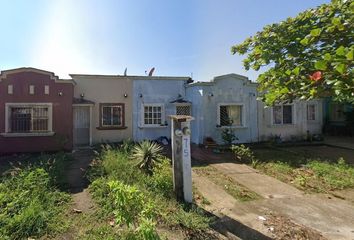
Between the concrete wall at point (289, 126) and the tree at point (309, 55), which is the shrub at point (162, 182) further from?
the concrete wall at point (289, 126)

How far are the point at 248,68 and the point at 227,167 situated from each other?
24.6 feet

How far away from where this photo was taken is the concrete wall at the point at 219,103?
15.7m

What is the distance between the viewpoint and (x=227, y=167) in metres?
10.5

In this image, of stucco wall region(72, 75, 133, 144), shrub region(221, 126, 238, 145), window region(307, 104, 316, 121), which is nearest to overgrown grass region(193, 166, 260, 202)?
shrub region(221, 126, 238, 145)

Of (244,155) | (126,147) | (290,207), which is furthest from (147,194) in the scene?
(244,155)

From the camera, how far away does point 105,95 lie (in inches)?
626

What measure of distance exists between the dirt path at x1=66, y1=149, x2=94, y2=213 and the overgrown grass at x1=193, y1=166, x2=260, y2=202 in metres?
3.52

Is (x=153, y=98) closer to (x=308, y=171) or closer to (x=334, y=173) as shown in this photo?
(x=308, y=171)

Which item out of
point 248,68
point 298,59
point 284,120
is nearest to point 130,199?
point 248,68

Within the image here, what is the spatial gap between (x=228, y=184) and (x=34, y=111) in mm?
10578

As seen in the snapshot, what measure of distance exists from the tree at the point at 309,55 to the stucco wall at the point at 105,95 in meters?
13.2

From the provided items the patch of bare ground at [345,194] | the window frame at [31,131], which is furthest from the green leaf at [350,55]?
the window frame at [31,131]

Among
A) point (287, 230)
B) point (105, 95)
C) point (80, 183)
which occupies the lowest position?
point (287, 230)

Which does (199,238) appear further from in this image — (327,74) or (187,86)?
(187,86)
